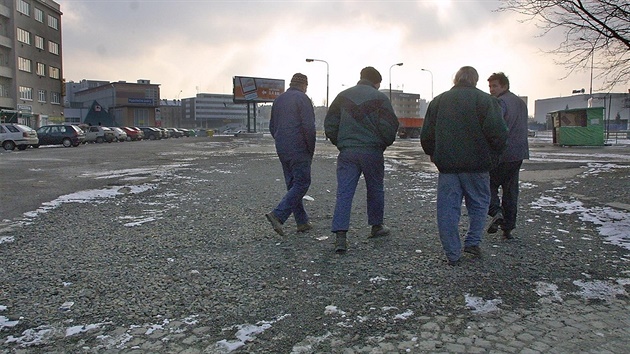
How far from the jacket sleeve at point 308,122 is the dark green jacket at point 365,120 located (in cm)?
52

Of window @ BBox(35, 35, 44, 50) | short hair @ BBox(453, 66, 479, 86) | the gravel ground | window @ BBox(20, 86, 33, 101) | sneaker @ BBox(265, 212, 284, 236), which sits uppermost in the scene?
window @ BBox(35, 35, 44, 50)

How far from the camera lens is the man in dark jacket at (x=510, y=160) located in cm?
544

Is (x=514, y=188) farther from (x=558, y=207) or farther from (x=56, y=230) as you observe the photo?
(x=56, y=230)

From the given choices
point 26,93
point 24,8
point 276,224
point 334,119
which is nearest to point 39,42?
point 24,8

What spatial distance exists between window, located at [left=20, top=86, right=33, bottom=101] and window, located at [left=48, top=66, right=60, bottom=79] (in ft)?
18.8

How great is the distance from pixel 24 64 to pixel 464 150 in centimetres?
6546

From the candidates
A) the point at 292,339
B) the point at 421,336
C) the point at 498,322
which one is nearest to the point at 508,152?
the point at 498,322

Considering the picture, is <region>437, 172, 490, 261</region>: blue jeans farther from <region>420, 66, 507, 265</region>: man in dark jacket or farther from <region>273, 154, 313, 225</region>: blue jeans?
<region>273, 154, 313, 225</region>: blue jeans

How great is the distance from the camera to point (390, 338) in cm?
297

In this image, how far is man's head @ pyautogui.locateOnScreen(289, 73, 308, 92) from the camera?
19.0 feet

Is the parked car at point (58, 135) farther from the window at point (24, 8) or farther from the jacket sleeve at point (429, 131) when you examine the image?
the jacket sleeve at point (429, 131)

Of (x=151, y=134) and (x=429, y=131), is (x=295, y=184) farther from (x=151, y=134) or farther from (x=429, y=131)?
(x=151, y=134)

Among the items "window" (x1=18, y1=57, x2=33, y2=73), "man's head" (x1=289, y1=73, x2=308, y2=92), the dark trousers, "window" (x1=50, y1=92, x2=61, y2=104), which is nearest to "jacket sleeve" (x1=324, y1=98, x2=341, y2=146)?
"man's head" (x1=289, y1=73, x2=308, y2=92)

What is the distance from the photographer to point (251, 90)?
7288cm
